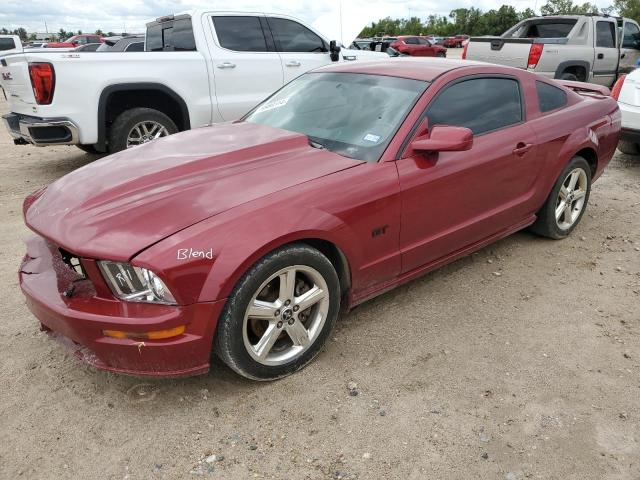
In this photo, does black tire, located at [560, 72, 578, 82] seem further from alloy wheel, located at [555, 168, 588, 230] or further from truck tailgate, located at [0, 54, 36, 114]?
truck tailgate, located at [0, 54, 36, 114]

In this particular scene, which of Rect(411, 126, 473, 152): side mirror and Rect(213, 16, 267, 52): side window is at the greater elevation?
Rect(213, 16, 267, 52): side window

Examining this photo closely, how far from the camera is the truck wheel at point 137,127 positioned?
600 cm

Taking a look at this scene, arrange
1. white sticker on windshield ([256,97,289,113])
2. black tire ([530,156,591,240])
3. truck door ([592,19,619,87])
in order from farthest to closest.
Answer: truck door ([592,19,619,87]) → black tire ([530,156,591,240]) → white sticker on windshield ([256,97,289,113])

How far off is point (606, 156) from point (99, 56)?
5.27m

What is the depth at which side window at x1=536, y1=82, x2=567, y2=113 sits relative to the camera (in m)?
4.11

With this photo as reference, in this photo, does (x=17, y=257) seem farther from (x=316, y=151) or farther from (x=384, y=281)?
(x=384, y=281)

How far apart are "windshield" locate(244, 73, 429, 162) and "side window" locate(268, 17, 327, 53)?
355cm

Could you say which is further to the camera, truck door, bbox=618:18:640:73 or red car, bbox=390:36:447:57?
red car, bbox=390:36:447:57

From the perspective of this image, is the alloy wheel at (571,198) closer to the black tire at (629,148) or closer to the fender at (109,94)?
the black tire at (629,148)

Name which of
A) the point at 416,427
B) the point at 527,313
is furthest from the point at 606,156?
the point at 416,427

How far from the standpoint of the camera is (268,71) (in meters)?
6.89

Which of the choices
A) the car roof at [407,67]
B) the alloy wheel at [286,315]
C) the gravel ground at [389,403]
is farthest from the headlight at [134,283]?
the car roof at [407,67]

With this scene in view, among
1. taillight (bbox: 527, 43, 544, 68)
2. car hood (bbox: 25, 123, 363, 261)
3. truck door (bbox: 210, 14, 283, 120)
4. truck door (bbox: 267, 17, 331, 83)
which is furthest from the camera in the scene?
taillight (bbox: 527, 43, 544, 68)

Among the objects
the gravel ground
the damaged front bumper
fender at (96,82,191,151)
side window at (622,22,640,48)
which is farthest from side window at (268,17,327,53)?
side window at (622,22,640,48)
